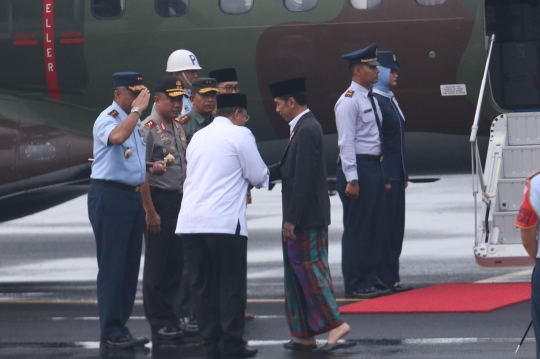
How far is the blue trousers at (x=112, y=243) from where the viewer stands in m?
7.11

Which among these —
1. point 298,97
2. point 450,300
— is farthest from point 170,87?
point 450,300

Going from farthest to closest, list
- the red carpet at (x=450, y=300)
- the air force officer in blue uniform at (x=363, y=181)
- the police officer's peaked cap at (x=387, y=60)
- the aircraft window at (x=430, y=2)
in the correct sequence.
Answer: the aircraft window at (x=430, y=2) → the police officer's peaked cap at (x=387, y=60) → the air force officer in blue uniform at (x=363, y=181) → the red carpet at (x=450, y=300)

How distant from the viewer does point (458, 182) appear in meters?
22.6

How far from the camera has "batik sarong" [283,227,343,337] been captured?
6750 millimetres

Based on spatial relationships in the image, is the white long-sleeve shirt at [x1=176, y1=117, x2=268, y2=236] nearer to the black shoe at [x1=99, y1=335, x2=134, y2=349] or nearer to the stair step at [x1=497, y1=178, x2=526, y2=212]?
the black shoe at [x1=99, y1=335, x2=134, y2=349]

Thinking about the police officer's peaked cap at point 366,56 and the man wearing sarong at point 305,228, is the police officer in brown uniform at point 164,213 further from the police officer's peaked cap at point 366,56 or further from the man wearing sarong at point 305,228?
the police officer's peaked cap at point 366,56

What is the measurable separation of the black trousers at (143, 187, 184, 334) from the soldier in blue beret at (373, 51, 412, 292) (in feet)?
7.12

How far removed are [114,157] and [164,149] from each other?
508 millimetres

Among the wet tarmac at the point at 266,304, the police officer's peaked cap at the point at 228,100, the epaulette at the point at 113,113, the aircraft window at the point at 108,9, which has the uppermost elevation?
the aircraft window at the point at 108,9

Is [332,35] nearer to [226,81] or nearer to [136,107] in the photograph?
[226,81]

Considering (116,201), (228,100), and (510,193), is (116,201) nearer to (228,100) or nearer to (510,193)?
(228,100)

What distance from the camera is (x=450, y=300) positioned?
8391 millimetres

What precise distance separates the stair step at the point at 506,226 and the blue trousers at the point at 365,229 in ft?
3.11

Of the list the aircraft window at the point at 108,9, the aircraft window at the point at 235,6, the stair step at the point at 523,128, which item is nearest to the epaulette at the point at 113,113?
the aircraft window at the point at 235,6
